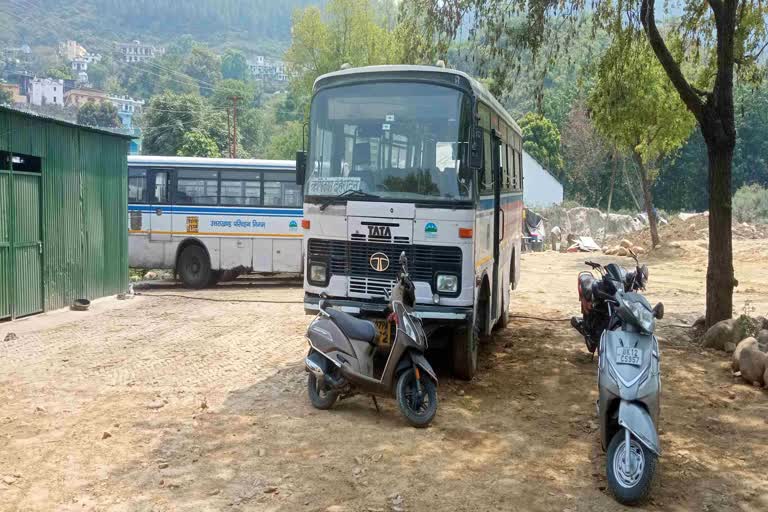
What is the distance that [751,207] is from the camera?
4025cm

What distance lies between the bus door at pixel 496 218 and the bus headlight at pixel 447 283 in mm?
1801

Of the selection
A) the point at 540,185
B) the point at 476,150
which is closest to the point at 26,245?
the point at 476,150

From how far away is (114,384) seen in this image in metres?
8.06

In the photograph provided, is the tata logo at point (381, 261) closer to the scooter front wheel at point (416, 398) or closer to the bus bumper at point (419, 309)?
the bus bumper at point (419, 309)

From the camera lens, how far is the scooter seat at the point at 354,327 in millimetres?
7031

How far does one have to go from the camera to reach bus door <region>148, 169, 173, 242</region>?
17734mm

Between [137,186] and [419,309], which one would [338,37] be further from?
[419,309]

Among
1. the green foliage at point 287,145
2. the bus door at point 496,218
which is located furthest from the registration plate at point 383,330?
the green foliage at point 287,145

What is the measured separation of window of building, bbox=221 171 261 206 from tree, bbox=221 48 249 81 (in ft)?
505

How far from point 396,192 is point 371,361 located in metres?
1.68

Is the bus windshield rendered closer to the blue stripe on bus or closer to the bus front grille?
the bus front grille

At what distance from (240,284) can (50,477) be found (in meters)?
13.7

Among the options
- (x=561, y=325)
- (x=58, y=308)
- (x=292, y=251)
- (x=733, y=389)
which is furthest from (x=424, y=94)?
(x=292, y=251)

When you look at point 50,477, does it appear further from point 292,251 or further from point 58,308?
point 292,251
